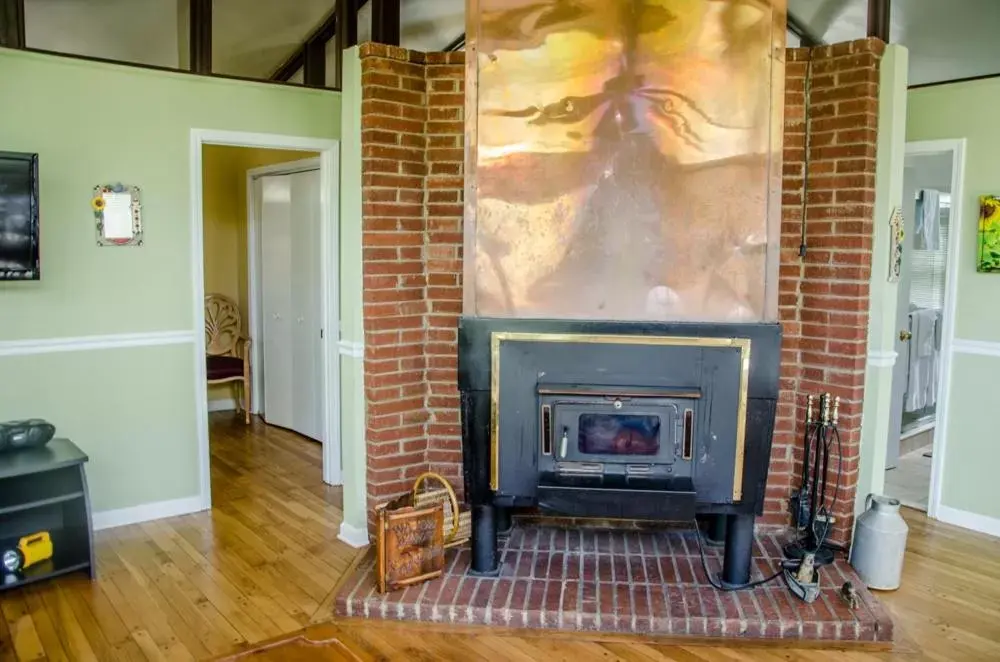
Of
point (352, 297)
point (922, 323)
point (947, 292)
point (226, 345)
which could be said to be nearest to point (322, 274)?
point (352, 297)

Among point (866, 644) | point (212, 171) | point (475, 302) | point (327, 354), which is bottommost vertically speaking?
point (866, 644)

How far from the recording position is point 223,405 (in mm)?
6211

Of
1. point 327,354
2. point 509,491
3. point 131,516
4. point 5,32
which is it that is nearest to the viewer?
point 509,491

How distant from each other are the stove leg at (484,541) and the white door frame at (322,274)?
4.94ft

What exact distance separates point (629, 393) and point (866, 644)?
122 centimetres

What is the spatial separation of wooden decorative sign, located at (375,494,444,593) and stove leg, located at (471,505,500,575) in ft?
0.43

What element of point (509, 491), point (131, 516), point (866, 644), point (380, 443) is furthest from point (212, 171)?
point (866, 644)

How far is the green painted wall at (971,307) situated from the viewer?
3732 millimetres

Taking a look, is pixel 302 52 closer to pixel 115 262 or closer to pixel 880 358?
pixel 115 262

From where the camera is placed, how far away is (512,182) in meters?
3.05

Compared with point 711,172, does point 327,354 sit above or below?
below

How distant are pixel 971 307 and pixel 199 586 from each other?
3.75 meters

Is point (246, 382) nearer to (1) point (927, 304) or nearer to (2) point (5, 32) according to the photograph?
(2) point (5, 32)

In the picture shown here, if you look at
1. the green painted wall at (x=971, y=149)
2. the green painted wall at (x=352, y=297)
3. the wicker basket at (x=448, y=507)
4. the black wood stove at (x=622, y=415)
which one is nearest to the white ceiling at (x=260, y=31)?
the green painted wall at (x=971, y=149)
